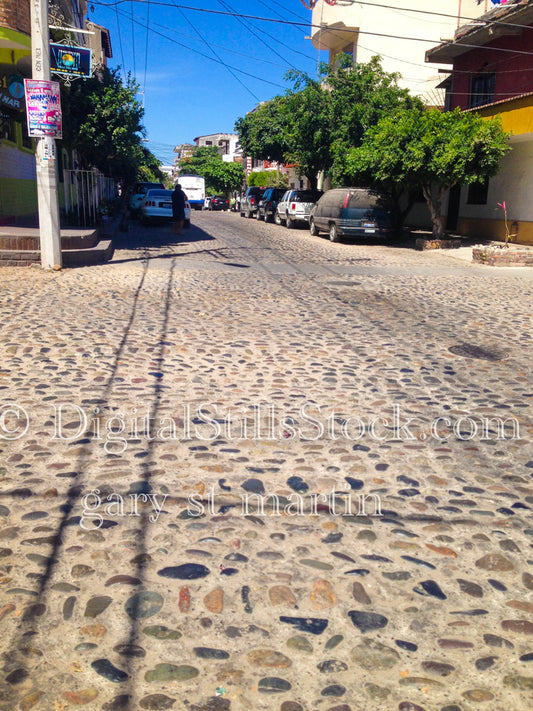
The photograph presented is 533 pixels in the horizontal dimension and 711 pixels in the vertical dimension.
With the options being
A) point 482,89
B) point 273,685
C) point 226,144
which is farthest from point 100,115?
point 226,144

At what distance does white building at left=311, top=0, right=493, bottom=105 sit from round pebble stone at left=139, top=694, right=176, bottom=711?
34761 millimetres

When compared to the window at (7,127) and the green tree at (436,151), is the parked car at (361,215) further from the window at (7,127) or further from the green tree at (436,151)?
the window at (7,127)

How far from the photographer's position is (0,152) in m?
16.2

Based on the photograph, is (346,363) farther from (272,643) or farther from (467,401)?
(272,643)

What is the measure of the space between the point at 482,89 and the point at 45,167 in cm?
1986

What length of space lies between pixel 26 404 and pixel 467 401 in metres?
3.71

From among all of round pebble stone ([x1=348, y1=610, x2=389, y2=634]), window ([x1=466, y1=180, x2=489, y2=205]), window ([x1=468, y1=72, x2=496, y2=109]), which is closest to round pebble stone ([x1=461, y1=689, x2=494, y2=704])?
round pebble stone ([x1=348, y1=610, x2=389, y2=634])

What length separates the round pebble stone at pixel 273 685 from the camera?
2260 millimetres

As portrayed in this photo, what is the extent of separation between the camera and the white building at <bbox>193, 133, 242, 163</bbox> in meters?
99.2

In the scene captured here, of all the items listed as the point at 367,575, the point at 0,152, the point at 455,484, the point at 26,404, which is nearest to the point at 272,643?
the point at 367,575

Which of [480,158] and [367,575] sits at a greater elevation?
[480,158]

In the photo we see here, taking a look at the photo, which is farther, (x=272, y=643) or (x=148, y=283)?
(x=148, y=283)

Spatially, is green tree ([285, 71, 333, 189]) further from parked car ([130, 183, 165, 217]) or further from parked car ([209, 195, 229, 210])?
parked car ([209, 195, 229, 210])

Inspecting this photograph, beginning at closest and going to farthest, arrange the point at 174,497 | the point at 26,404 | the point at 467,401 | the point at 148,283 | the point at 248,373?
the point at 174,497 < the point at 26,404 < the point at 467,401 < the point at 248,373 < the point at 148,283
